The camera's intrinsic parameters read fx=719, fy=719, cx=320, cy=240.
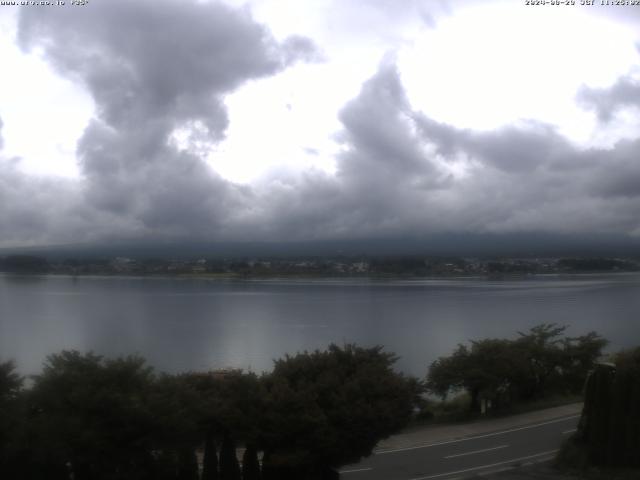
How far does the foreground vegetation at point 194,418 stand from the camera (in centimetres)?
1094

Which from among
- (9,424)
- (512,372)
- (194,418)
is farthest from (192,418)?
(512,372)

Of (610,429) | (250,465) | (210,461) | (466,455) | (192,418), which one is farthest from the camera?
(466,455)

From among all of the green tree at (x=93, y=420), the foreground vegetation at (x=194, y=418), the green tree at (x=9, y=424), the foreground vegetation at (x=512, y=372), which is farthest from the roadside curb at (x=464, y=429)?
the green tree at (x=9, y=424)

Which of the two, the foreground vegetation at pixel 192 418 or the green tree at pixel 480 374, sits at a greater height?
the foreground vegetation at pixel 192 418

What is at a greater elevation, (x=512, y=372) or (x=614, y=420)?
(x=614, y=420)

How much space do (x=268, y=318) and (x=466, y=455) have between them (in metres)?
38.5

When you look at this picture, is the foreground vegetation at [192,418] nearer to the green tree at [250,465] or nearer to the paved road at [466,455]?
the green tree at [250,465]

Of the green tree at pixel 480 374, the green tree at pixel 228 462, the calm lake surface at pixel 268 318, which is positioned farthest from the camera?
the calm lake surface at pixel 268 318

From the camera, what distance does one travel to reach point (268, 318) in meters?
54.2

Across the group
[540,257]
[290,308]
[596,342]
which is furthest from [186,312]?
[540,257]

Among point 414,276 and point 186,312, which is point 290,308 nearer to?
point 186,312

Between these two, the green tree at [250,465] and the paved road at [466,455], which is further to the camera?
the paved road at [466,455]

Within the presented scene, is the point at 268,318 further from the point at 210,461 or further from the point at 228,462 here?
the point at 210,461

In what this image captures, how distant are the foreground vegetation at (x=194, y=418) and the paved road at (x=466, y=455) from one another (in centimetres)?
144
